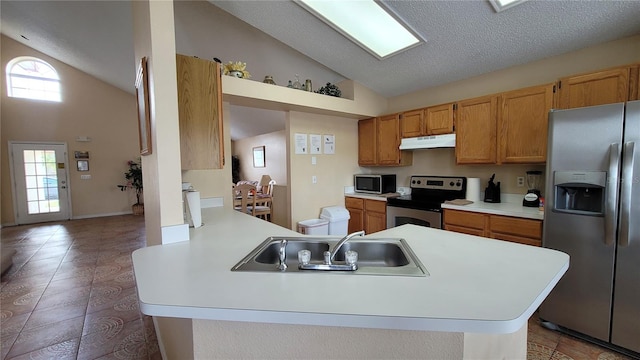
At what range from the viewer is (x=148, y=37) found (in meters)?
1.42

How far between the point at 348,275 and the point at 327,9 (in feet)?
8.09

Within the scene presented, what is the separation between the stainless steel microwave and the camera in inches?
146

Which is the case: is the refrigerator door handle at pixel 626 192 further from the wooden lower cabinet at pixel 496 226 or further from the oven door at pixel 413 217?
the oven door at pixel 413 217

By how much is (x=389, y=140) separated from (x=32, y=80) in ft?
25.2

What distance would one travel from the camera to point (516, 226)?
230cm

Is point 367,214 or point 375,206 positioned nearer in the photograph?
point 375,206

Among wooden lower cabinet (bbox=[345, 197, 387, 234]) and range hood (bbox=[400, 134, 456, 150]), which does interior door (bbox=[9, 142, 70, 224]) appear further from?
range hood (bbox=[400, 134, 456, 150])

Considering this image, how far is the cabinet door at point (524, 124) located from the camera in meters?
2.38

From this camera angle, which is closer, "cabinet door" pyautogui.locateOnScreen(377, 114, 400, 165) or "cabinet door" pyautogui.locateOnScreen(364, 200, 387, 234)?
"cabinet door" pyautogui.locateOnScreen(364, 200, 387, 234)

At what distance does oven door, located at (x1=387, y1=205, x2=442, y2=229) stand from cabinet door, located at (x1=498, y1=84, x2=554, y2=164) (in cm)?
84

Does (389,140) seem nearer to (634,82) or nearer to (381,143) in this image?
(381,143)

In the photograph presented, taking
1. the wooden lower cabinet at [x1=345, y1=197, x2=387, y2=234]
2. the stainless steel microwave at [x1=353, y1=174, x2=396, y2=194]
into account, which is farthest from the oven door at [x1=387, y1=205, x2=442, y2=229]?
the stainless steel microwave at [x1=353, y1=174, x2=396, y2=194]

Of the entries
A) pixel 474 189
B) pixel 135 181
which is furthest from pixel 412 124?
pixel 135 181

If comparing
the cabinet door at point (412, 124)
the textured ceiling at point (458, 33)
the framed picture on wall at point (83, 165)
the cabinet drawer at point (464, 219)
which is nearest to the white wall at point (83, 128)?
the framed picture on wall at point (83, 165)
